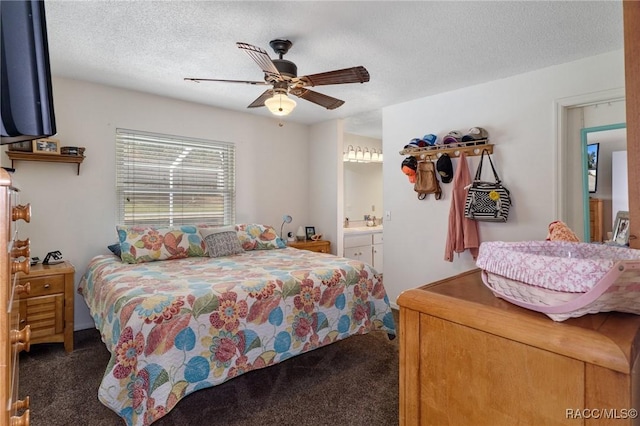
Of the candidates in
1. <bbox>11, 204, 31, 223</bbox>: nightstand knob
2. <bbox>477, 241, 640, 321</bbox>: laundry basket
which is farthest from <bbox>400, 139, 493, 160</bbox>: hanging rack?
<bbox>11, 204, 31, 223</bbox>: nightstand knob

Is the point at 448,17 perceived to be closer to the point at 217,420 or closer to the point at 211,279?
the point at 211,279

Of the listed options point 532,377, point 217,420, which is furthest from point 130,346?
point 532,377

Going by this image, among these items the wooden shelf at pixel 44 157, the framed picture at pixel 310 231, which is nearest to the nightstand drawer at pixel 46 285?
the wooden shelf at pixel 44 157

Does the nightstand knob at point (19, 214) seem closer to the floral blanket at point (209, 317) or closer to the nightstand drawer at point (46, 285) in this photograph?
the floral blanket at point (209, 317)

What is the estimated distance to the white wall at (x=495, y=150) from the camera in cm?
279

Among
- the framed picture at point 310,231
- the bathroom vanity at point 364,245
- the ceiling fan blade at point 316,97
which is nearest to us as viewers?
the ceiling fan blade at point 316,97

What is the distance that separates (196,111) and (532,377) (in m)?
4.17

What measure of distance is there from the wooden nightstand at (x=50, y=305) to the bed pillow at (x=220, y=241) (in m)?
1.14

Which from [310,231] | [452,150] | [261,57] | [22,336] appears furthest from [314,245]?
[22,336]

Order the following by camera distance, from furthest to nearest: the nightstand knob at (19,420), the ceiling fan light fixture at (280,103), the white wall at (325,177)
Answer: the white wall at (325,177) → the ceiling fan light fixture at (280,103) → the nightstand knob at (19,420)

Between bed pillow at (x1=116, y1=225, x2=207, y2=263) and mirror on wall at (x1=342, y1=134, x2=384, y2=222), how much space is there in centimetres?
302

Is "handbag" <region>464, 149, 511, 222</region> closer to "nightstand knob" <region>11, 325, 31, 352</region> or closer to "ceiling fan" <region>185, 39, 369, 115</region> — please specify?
"ceiling fan" <region>185, 39, 369, 115</region>

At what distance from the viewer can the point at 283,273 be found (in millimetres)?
2488

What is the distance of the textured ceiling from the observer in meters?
2.00
